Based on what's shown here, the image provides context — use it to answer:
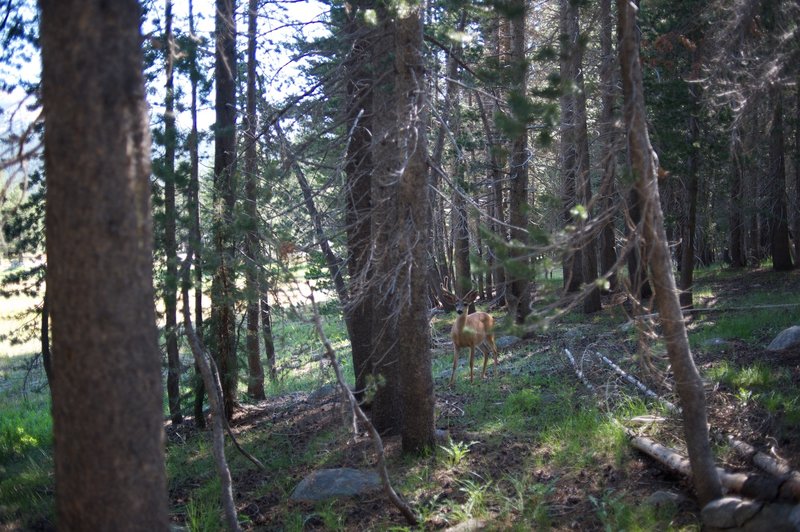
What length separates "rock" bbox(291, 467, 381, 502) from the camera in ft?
26.7

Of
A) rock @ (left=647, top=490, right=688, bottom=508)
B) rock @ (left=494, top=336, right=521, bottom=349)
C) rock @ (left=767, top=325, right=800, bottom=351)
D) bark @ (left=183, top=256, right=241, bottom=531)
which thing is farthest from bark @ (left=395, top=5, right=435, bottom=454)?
rock @ (left=494, top=336, right=521, bottom=349)

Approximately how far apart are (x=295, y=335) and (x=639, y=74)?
87.2 feet

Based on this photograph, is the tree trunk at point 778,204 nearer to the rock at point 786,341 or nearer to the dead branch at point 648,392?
the rock at point 786,341

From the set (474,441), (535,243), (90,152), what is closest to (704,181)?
(474,441)

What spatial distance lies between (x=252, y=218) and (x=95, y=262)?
4.72 m

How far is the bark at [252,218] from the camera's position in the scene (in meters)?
9.79

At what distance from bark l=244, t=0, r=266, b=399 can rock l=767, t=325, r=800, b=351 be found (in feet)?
25.0

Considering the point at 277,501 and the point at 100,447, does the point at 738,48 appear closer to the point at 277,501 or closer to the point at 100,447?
the point at 277,501

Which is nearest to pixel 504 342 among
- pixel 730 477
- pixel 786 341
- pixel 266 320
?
pixel 266 320

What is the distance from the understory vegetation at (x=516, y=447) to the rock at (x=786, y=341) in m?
0.22

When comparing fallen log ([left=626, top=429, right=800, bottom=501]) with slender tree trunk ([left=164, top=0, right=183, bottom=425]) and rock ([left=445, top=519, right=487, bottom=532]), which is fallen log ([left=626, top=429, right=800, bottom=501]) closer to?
rock ([left=445, top=519, right=487, bottom=532])

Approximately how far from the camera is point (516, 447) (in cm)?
877

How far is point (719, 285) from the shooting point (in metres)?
22.0

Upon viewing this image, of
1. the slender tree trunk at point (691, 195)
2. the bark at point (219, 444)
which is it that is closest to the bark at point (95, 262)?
the bark at point (219, 444)
